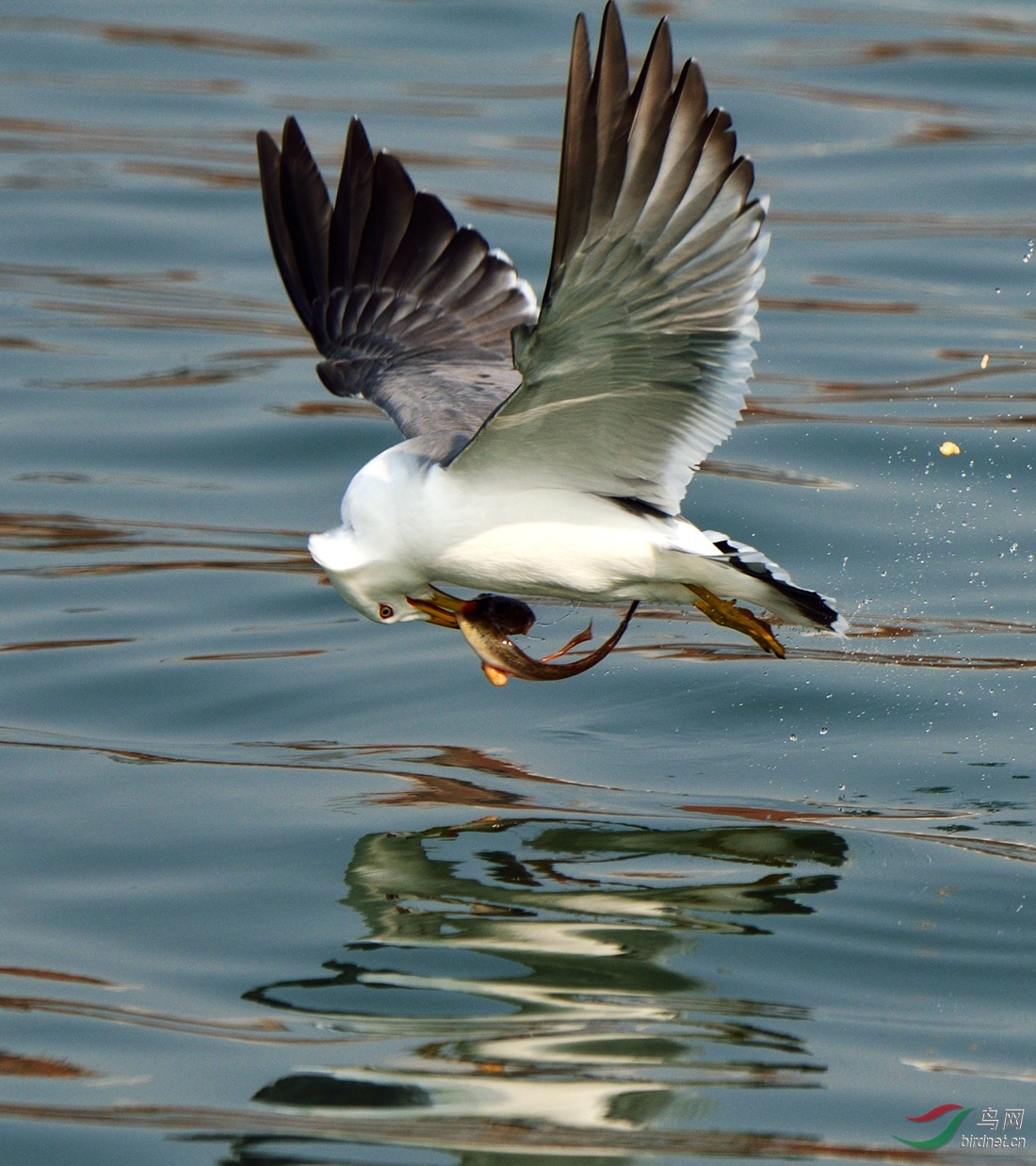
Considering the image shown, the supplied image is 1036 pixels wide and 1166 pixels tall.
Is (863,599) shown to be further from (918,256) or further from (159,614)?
(918,256)

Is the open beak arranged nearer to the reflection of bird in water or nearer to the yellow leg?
the reflection of bird in water

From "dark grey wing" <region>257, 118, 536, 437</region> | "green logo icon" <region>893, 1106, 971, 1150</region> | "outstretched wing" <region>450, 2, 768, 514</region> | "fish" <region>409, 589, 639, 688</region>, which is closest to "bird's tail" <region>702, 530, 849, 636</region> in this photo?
"outstretched wing" <region>450, 2, 768, 514</region>

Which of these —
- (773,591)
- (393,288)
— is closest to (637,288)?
(773,591)

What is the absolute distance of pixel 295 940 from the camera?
18.3ft

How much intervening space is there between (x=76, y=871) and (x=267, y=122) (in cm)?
1082

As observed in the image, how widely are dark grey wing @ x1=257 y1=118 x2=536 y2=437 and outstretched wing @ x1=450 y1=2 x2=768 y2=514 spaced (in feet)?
4.22

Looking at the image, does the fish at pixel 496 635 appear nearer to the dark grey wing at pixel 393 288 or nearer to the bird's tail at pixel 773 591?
the bird's tail at pixel 773 591

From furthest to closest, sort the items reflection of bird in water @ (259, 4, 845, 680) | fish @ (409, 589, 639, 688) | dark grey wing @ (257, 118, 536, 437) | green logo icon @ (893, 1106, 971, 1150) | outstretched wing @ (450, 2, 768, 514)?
1. dark grey wing @ (257, 118, 536, 437)
2. fish @ (409, 589, 639, 688)
3. reflection of bird in water @ (259, 4, 845, 680)
4. outstretched wing @ (450, 2, 768, 514)
5. green logo icon @ (893, 1106, 971, 1150)

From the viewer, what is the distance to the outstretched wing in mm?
4695

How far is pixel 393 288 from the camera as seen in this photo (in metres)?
7.42

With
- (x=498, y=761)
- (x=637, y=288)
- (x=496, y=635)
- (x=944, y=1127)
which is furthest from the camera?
(x=498, y=761)

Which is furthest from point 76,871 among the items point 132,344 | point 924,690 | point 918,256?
point 918,256

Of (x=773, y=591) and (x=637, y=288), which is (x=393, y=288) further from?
(x=637, y=288)

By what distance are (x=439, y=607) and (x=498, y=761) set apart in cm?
85
